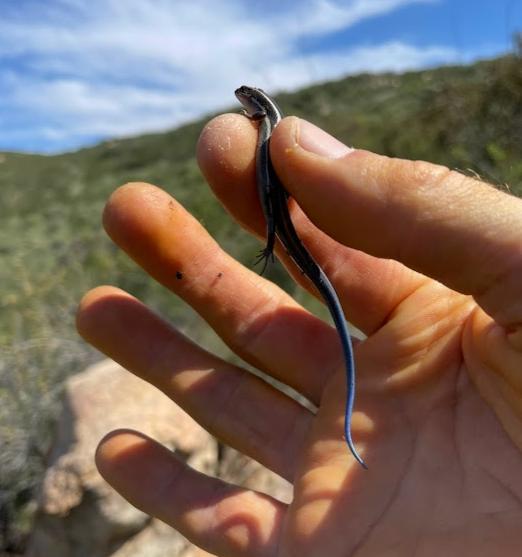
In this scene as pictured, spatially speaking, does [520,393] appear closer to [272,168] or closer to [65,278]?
[272,168]

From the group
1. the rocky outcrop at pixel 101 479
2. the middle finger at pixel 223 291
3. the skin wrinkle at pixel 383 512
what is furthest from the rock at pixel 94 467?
the skin wrinkle at pixel 383 512

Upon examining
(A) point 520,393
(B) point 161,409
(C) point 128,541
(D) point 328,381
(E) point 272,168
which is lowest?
(C) point 128,541

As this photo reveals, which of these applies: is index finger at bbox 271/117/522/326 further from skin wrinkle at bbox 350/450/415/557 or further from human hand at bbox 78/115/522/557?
skin wrinkle at bbox 350/450/415/557

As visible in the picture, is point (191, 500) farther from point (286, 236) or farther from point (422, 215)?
point (422, 215)

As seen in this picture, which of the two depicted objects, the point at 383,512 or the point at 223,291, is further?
the point at 223,291

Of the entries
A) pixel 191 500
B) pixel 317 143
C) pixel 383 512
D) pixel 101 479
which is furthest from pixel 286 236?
pixel 101 479

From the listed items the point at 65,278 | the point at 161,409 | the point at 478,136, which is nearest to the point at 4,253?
the point at 65,278

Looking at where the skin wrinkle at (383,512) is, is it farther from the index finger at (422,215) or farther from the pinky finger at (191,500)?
the index finger at (422,215)
